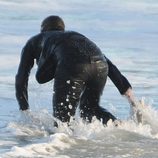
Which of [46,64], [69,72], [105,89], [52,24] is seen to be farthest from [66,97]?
[105,89]

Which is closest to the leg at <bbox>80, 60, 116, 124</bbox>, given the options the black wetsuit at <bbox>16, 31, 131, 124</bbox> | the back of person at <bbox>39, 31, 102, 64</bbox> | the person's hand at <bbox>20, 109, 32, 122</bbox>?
the black wetsuit at <bbox>16, 31, 131, 124</bbox>

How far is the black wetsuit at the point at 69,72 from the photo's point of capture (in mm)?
8094

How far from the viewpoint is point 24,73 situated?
27.7ft

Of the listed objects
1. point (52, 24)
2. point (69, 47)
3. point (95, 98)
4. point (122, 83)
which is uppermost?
point (52, 24)

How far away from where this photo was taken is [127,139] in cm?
790

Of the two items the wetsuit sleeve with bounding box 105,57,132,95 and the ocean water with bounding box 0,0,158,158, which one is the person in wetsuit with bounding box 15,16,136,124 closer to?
the wetsuit sleeve with bounding box 105,57,132,95

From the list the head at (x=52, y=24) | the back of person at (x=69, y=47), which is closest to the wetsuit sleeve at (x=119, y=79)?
the back of person at (x=69, y=47)

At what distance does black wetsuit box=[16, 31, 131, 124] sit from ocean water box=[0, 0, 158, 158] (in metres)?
0.24

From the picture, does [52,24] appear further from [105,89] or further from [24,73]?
[105,89]

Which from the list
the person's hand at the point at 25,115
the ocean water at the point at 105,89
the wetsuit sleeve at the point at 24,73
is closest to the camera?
the ocean water at the point at 105,89

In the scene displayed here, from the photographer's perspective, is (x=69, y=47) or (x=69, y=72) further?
(x=69, y=47)

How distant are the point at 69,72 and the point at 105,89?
375 centimetres

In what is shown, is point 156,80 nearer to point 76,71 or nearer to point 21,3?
point 76,71

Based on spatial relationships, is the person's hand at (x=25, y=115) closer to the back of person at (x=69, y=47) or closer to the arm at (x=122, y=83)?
the back of person at (x=69, y=47)
